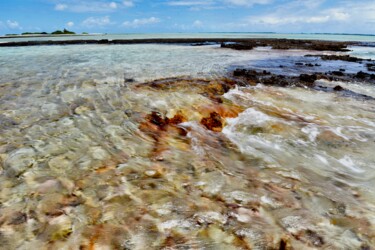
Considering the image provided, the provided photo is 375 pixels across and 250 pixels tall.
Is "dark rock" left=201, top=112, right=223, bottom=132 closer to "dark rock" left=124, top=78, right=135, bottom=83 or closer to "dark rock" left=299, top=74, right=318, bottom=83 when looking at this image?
"dark rock" left=124, top=78, right=135, bottom=83

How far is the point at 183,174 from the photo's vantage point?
517cm

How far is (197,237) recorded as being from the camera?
3650mm

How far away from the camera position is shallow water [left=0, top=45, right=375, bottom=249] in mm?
3713

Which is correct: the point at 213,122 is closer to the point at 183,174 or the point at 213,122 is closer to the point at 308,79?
the point at 183,174

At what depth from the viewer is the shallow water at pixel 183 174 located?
371 centimetres

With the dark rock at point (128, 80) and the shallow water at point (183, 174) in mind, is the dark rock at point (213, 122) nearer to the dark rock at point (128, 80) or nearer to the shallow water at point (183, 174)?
the shallow water at point (183, 174)

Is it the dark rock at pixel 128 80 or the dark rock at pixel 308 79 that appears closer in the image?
the dark rock at pixel 128 80

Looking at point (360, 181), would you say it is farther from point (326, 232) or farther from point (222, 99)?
point (222, 99)

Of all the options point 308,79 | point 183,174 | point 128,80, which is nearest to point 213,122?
point 183,174

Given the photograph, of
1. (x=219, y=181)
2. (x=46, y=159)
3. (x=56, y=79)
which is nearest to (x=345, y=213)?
(x=219, y=181)

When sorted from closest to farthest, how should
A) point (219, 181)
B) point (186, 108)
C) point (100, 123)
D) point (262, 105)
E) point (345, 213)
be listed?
point (345, 213) < point (219, 181) < point (100, 123) < point (186, 108) < point (262, 105)

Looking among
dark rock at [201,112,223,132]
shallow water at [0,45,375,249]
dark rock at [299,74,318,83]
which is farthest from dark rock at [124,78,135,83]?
dark rock at [299,74,318,83]

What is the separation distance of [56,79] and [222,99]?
9.10 meters

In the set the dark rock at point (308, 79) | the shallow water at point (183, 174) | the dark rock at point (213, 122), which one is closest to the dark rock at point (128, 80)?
the shallow water at point (183, 174)
